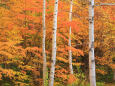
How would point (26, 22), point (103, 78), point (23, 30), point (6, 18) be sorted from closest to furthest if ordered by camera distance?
point (6, 18)
point (23, 30)
point (26, 22)
point (103, 78)

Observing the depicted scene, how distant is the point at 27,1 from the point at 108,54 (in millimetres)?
7191

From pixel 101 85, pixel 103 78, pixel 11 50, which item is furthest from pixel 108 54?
pixel 11 50

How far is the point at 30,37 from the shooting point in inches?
429

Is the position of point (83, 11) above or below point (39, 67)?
above

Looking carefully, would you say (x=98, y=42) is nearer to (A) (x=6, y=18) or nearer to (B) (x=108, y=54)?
(B) (x=108, y=54)

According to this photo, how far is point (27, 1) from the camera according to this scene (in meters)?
9.36

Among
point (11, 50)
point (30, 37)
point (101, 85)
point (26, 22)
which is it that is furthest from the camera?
point (101, 85)

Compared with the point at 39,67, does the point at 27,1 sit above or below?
above

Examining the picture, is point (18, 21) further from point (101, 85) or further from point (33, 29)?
point (101, 85)

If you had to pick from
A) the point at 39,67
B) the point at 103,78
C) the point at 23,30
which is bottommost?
the point at 103,78

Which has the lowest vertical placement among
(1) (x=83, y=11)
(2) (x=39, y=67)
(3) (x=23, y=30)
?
(2) (x=39, y=67)

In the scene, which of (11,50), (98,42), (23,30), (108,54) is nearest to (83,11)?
(98,42)

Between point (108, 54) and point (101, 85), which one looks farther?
point (101, 85)

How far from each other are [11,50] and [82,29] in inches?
242
